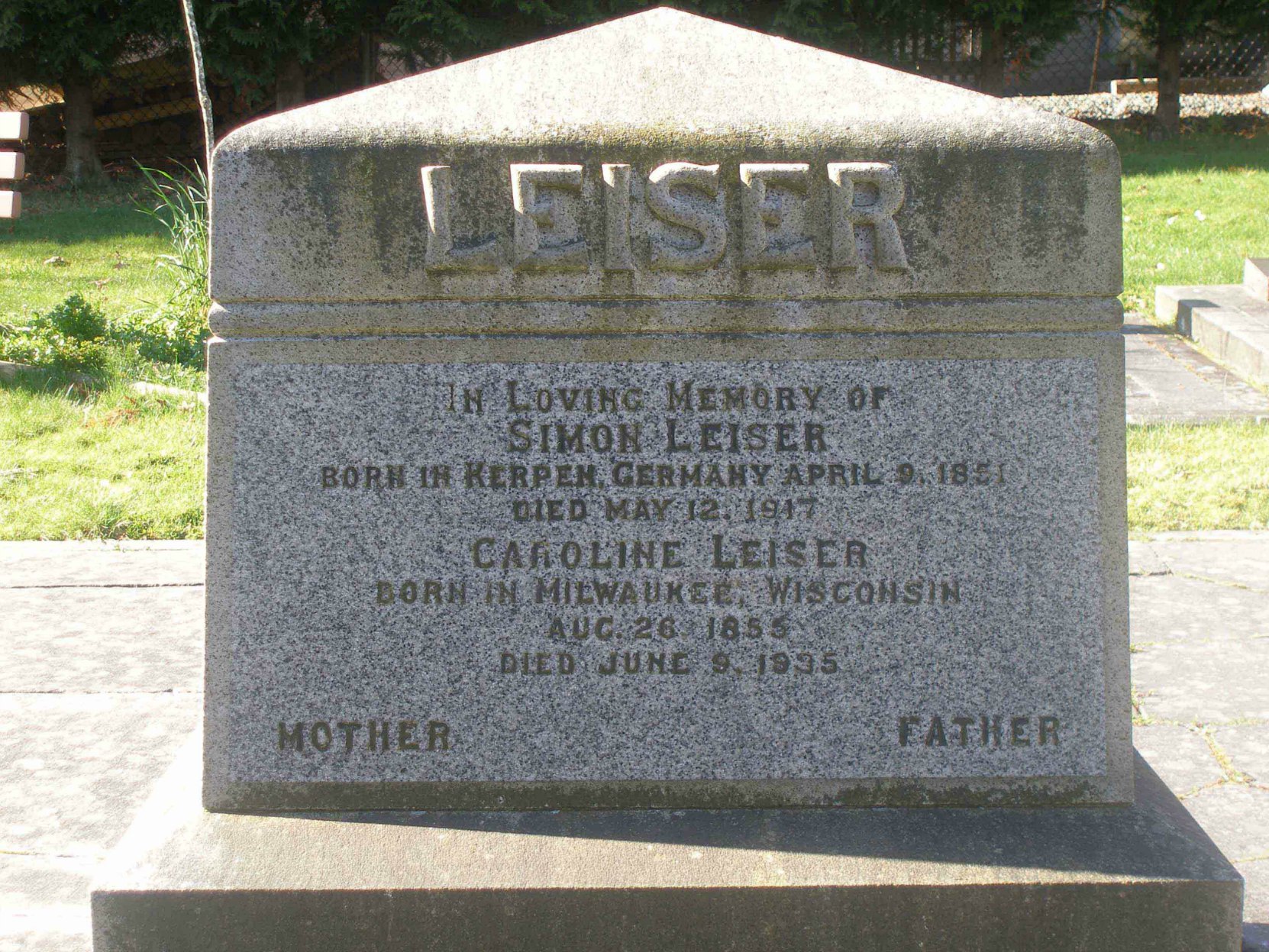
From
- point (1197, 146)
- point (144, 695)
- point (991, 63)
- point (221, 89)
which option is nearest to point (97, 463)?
point (144, 695)

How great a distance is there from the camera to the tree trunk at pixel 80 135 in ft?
42.0

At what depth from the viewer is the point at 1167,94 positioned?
14422 mm

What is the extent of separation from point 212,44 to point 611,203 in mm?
11009

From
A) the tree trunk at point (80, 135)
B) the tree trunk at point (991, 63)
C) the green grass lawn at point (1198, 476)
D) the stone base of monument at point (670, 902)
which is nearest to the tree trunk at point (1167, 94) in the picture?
the tree trunk at point (991, 63)

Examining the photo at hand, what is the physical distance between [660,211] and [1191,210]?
1050 cm

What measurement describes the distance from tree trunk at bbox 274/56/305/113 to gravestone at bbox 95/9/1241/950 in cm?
1106

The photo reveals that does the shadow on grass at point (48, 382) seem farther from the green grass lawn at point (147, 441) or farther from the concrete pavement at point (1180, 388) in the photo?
the concrete pavement at point (1180, 388)

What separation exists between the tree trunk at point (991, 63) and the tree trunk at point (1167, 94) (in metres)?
2.15

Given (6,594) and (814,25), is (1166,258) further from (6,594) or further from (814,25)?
(6,594)

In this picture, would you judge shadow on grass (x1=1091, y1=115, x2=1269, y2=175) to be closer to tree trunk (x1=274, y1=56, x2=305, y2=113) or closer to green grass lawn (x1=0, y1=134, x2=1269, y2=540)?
green grass lawn (x1=0, y1=134, x2=1269, y2=540)

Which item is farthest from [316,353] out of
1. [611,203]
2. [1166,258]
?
[1166,258]

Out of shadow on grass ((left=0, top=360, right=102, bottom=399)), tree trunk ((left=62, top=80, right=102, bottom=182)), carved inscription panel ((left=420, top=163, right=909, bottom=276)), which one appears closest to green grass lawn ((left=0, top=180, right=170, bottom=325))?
tree trunk ((left=62, top=80, right=102, bottom=182))

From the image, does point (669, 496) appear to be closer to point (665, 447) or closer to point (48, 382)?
point (665, 447)

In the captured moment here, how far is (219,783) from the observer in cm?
211
